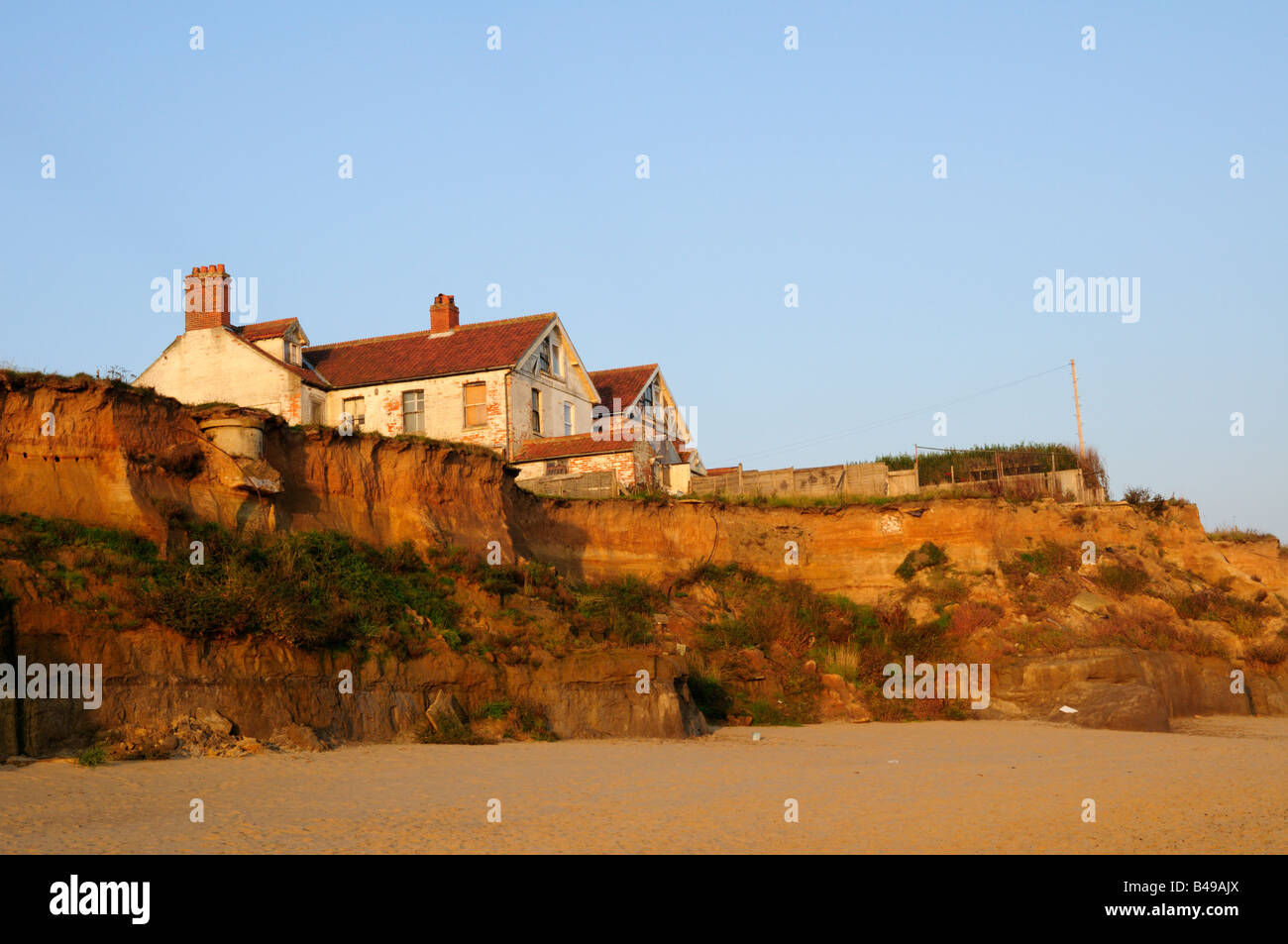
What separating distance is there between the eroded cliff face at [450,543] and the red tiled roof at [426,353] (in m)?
11.0

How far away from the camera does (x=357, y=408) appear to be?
41.8m

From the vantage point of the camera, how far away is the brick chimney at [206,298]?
4109 cm

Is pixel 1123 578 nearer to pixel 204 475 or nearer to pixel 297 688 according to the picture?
pixel 297 688

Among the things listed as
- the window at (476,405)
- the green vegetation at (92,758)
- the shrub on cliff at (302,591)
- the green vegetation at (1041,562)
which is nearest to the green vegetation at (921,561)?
the green vegetation at (1041,562)

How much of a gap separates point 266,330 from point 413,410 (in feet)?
19.4

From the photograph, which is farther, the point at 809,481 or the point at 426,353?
the point at 426,353

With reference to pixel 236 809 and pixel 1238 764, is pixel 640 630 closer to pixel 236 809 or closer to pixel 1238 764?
pixel 1238 764

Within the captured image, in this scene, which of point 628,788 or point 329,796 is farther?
point 628,788

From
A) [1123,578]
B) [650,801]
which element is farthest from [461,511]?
[1123,578]

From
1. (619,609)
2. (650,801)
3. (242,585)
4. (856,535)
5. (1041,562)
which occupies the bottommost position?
(650,801)

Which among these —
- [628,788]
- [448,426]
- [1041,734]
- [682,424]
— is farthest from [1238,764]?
[682,424]
